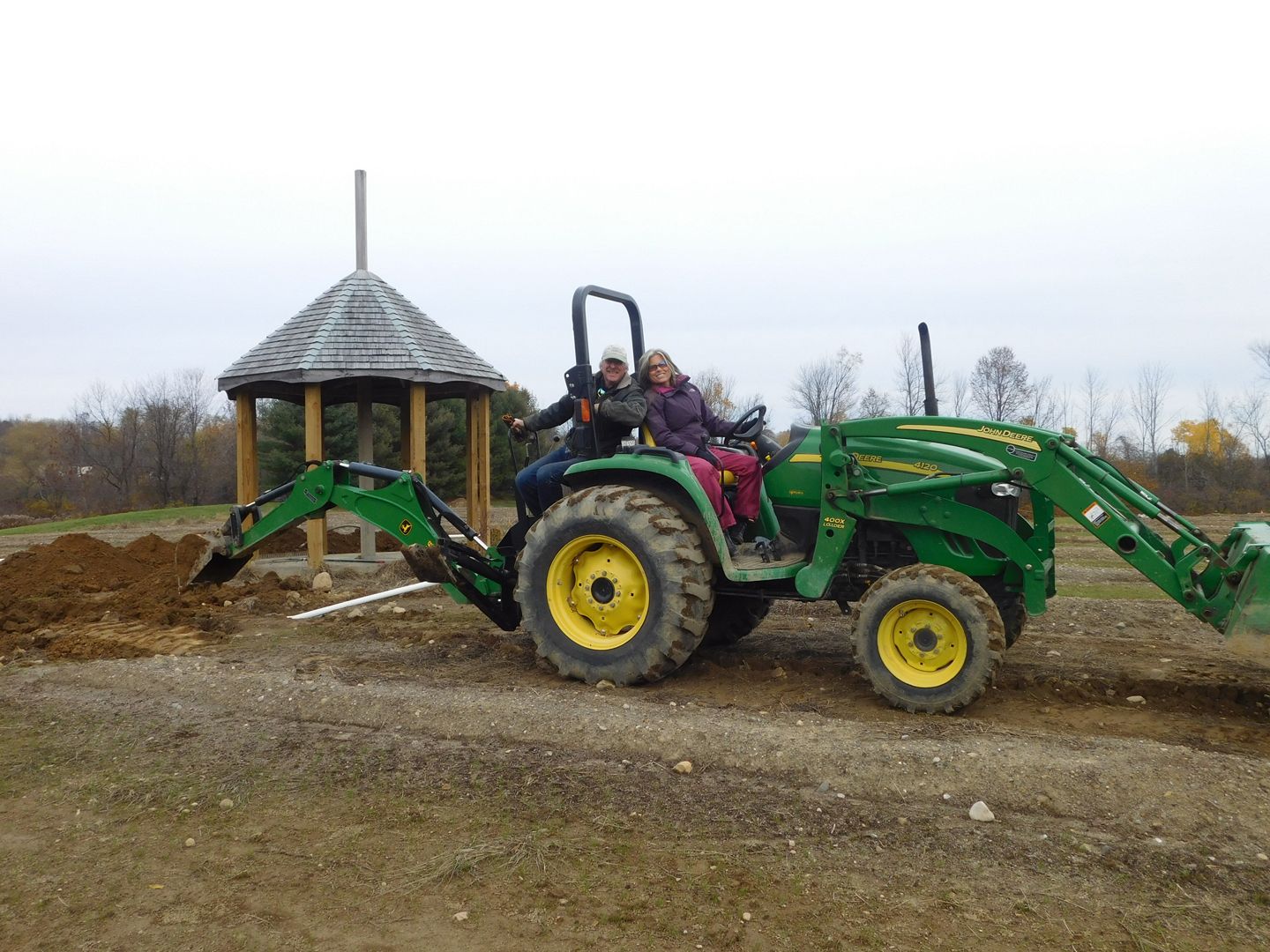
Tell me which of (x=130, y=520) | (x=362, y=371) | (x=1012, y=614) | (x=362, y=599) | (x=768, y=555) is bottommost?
(x=130, y=520)

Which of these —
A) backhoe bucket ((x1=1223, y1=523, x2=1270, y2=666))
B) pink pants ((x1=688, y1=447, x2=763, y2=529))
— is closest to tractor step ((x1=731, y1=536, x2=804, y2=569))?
pink pants ((x1=688, y1=447, x2=763, y2=529))

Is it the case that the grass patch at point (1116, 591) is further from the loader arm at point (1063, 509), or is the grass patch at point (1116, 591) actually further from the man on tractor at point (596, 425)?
the man on tractor at point (596, 425)

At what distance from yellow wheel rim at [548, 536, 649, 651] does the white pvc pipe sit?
2341mm

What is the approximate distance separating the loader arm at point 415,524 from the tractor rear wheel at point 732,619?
145 centimetres

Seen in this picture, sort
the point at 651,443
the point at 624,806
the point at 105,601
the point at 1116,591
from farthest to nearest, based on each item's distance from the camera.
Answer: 1. the point at 1116,591
2. the point at 105,601
3. the point at 651,443
4. the point at 624,806

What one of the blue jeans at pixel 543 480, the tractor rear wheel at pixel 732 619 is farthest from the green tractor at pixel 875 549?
the tractor rear wheel at pixel 732 619

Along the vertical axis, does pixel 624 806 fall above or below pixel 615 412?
below

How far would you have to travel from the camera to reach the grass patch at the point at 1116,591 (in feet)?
32.7

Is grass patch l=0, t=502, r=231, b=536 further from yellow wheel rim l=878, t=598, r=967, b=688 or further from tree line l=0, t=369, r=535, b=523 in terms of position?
yellow wheel rim l=878, t=598, r=967, b=688

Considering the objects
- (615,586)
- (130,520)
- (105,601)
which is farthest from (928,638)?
(130,520)

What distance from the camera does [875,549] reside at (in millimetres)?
6277

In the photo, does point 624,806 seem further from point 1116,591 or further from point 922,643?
point 1116,591

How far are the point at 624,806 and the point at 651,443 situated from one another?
2.82 m

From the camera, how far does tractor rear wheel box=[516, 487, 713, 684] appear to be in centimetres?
600
